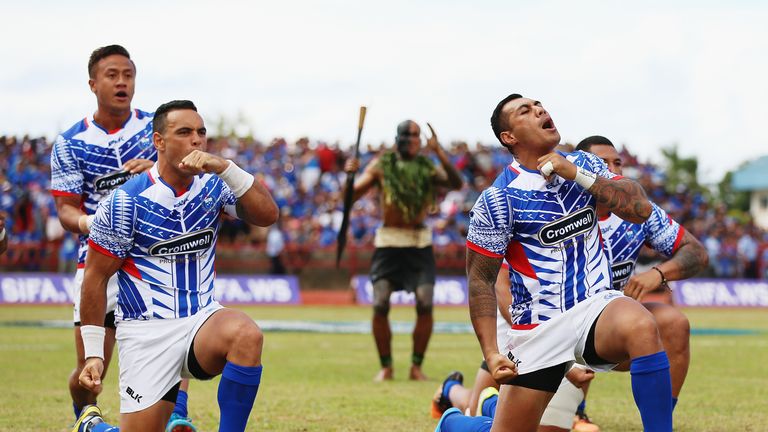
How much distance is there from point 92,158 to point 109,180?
215 mm

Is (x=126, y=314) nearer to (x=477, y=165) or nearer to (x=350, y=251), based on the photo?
(x=350, y=251)

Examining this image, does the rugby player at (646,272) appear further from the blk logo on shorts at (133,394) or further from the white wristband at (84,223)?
the white wristband at (84,223)

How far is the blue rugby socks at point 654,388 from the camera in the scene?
17.9 feet

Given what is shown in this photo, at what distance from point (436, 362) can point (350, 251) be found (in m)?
13.9

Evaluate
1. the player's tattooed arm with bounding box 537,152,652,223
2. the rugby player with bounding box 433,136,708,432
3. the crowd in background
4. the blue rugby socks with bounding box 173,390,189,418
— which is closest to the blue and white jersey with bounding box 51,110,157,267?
the blue rugby socks with bounding box 173,390,189,418

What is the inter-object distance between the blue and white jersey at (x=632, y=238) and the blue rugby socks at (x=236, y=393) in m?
2.87

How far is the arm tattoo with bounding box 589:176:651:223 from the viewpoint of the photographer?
19.3 ft

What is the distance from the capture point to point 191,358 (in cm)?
609

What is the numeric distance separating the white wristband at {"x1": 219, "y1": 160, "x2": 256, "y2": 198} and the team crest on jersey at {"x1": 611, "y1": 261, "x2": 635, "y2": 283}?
2.89m

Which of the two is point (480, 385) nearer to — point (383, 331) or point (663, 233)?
point (663, 233)

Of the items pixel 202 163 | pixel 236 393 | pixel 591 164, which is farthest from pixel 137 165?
pixel 591 164

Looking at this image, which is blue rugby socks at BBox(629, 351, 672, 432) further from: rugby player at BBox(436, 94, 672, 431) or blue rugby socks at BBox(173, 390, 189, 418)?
blue rugby socks at BBox(173, 390, 189, 418)

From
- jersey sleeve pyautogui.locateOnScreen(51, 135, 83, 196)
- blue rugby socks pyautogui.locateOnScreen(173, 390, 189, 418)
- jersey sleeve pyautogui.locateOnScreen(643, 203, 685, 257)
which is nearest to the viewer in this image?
jersey sleeve pyautogui.locateOnScreen(643, 203, 685, 257)

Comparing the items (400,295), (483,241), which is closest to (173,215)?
(483,241)
